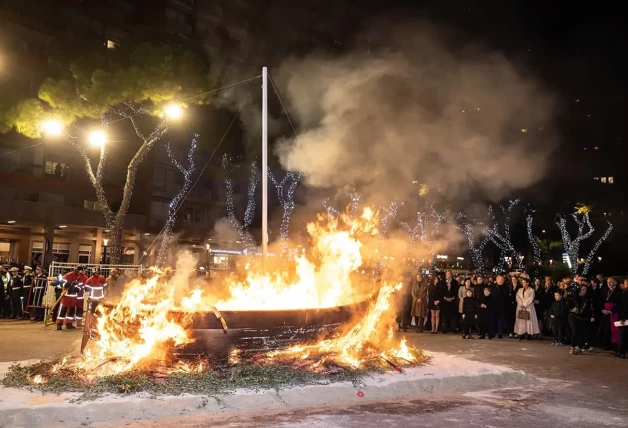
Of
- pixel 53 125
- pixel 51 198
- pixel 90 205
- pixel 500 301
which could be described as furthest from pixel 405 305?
pixel 90 205

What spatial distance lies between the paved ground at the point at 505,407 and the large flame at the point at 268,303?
1.36m

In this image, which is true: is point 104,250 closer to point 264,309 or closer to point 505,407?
point 264,309

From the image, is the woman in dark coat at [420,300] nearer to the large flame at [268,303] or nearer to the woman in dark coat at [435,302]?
the woman in dark coat at [435,302]

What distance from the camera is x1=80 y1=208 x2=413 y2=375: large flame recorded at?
7.78 meters

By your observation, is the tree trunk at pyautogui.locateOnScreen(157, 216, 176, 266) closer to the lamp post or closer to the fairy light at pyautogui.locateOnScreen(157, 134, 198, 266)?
the fairy light at pyautogui.locateOnScreen(157, 134, 198, 266)

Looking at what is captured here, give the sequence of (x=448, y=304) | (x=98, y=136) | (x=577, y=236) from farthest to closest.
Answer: (x=577, y=236) < (x=98, y=136) < (x=448, y=304)

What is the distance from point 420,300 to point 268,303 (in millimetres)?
8048

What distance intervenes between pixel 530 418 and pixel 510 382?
6.95 feet

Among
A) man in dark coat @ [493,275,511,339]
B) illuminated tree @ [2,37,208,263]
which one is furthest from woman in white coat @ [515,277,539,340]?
illuminated tree @ [2,37,208,263]

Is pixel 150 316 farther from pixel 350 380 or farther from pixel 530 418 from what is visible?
pixel 530 418

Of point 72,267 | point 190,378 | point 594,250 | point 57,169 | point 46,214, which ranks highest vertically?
point 57,169

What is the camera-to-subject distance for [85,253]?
3503 centimetres

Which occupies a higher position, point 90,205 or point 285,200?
point 285,200

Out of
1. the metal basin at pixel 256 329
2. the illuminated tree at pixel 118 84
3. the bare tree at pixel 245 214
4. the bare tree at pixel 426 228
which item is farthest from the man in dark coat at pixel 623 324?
the bare tree at pixel 245 214
